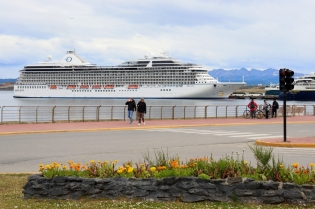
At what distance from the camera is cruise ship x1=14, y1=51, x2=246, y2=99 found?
383ft

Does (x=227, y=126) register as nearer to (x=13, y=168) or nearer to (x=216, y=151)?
(x=216, y=151)

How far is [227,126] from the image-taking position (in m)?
27.6

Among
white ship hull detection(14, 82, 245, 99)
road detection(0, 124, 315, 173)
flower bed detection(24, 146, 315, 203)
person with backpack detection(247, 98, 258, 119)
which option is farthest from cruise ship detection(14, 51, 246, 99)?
flower bed detection(24, 146, 315, 203)

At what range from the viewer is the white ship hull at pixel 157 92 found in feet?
381

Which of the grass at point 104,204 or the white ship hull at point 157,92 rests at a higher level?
the white ship hull at point 157,92

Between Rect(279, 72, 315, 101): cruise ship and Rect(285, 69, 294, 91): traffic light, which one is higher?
Rect(279, 72, 315, 101): cruise ship

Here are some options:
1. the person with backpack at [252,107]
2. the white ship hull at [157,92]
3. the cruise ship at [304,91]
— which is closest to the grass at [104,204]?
the person with backpack at [252,107]

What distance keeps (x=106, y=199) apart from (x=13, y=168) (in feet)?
15.5

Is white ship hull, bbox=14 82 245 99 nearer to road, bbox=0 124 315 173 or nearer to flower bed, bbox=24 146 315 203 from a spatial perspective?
road, bbox=0 124 315 173

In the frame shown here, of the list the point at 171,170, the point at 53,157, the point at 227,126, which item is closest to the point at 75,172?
the point at 171,170

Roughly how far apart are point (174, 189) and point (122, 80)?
116114mm

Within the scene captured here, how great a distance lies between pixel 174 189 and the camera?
23.8 ft

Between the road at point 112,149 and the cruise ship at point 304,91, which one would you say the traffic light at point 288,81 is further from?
the cruise ship at point 304,91

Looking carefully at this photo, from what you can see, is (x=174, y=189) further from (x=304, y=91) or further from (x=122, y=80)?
(x=304, y=91)
